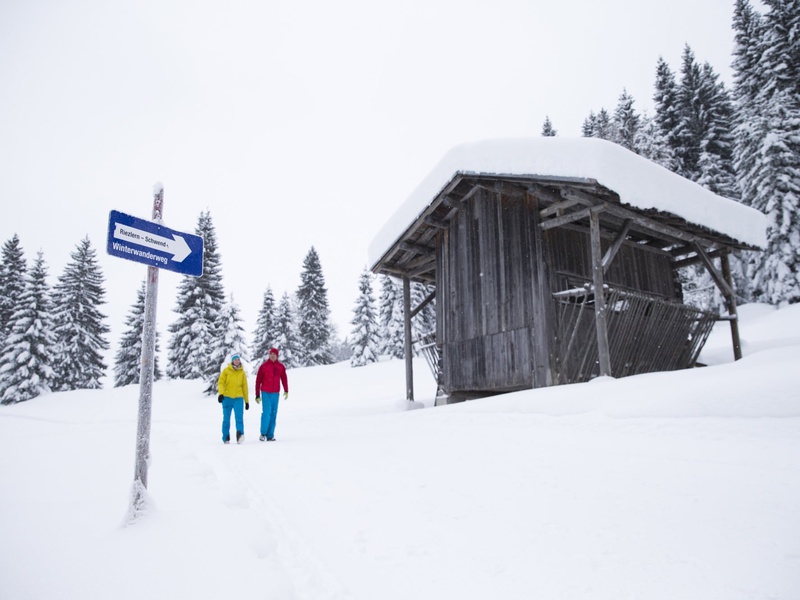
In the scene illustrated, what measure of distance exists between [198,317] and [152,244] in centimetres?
3111

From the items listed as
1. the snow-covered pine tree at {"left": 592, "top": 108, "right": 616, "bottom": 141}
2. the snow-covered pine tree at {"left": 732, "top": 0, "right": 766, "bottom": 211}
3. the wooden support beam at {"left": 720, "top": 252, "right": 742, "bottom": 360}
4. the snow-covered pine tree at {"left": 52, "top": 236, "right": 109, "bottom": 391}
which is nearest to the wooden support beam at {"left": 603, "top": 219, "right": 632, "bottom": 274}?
the wooden support beam at {"left": 720, "top": 252, "right": 742, "bottom": 360}

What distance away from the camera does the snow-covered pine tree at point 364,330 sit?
3848 cm

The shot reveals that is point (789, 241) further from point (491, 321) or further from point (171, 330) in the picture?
point (171, 330)

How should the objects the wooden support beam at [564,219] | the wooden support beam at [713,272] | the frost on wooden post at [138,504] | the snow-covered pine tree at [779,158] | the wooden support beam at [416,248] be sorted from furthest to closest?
the snow-covered pine tree at [779,158], the wooden support beam at [416,248], the wooden support beam at [713,272], the wooden support beam at [564,219], the frost on wooden post at [138,504]

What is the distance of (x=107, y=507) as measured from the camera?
12.8ft

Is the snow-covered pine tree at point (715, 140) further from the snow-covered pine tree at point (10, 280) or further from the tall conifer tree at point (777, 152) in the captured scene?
the snow-covered pine tree at point (10, 280)

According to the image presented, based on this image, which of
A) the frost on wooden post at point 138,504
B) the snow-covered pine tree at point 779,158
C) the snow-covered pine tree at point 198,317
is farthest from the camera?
the snow-covered pine tree at point 198,317

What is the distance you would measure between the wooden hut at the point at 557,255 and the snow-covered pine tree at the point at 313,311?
3230 centimetres

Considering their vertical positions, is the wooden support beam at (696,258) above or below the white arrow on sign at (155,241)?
above

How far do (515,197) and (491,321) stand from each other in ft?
9.57

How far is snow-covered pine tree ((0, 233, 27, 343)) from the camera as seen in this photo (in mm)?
35719

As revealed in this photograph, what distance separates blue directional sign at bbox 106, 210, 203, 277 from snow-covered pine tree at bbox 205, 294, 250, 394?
82.1ft

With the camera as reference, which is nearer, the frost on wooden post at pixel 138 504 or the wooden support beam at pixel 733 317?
the frost on wooden post at pixel 138 504

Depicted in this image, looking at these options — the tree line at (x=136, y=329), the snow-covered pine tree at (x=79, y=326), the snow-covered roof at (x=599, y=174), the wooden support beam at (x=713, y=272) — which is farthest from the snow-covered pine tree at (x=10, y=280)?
the wooden support beam at (x=713, y=272)
